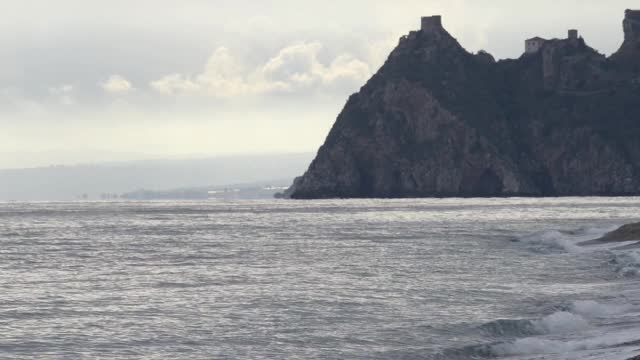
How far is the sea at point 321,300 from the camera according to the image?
46.7 meters

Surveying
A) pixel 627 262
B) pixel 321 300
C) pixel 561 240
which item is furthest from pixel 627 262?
pixel 321 300

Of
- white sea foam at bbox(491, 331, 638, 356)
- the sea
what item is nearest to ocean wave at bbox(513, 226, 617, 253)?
the sea

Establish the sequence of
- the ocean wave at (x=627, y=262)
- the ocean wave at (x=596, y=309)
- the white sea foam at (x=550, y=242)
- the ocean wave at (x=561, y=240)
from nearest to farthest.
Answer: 1. the ocean wave at (x=596, y=309)
2. the ocean wave at (x=627, y=262)
3. the ocean wave at (x=561, y=240)
4. the white sea foam at (x=550, y=242)

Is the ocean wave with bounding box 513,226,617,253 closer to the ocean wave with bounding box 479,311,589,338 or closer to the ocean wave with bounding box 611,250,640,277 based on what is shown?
the ocean wave with bounding box 611,250,640,277

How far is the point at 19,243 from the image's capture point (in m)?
123

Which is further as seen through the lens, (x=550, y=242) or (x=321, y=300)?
(x=550, y=242)

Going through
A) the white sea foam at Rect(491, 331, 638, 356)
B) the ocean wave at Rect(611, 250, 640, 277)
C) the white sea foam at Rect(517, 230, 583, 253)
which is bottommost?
the white sea foam at Rect(491, 331, 638, 356)

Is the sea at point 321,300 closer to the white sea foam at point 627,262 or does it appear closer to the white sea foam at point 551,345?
the white sea foam at point 551,345

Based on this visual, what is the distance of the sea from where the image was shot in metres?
46.7

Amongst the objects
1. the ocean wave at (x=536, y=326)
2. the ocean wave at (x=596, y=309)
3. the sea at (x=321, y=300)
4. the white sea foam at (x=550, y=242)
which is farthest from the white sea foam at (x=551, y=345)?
the white sea foam at (x=550, y=242)

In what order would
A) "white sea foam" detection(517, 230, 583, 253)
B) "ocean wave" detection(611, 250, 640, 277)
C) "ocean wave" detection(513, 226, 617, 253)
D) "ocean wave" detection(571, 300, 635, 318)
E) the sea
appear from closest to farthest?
the sea, "ocean wave" detection(571, 300, 635, 318), "ocean wave" detection(611, 250, 640, 277), "ocean wave" detection(513, 226, 617, 253), "white sea foam" detection(517, 230, 583, 253)

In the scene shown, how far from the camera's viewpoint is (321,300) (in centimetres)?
6241

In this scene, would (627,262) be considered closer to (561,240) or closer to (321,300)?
(561,240)

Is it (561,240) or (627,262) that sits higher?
(561,240)
